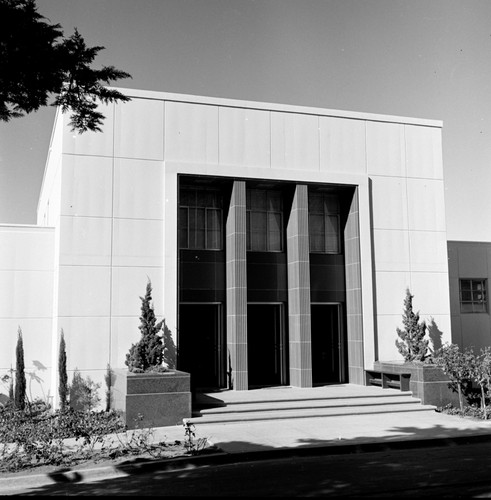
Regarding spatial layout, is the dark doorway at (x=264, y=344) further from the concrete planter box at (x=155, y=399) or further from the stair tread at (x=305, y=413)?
the concrete planter box at (x=155, y=399)

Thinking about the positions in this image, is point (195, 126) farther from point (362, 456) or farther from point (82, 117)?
point (362, 456)

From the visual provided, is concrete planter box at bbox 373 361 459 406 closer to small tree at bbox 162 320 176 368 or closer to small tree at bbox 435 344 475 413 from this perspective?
small tree at bbox 435 344 475 413

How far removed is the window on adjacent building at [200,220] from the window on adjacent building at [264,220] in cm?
106

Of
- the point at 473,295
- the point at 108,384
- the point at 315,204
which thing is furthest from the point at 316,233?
the point at 108,384

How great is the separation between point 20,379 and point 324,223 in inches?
419

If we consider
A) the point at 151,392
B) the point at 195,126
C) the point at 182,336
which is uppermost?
the point at 195,126

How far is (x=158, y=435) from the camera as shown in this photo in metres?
13.2

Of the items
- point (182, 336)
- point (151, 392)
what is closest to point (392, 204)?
point (182, 336)

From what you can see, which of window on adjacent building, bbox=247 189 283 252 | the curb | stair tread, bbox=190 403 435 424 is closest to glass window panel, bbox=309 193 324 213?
window on adjacent building, bbox=247 189 283 252

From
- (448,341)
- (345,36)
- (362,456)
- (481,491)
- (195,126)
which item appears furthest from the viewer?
(448,341)

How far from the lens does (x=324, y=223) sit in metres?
20.5

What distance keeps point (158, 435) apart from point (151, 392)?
135cm

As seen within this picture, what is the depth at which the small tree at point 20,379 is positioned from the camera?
16891mm

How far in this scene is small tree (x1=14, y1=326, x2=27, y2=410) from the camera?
16.9 meters
